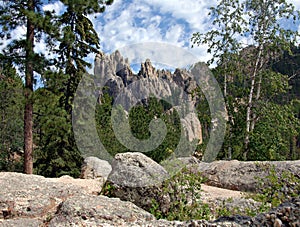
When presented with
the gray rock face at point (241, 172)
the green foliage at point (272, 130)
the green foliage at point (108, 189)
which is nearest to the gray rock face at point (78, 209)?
the green foliage at point (108, 189)

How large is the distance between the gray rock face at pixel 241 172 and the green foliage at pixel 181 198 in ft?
7.26

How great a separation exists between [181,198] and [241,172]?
11.4 ft

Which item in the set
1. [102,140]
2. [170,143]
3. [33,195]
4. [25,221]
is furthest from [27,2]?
[170,143]

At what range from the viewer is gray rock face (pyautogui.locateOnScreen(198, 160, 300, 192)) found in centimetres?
748

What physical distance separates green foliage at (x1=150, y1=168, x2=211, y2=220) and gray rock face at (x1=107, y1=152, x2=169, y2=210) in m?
0.15

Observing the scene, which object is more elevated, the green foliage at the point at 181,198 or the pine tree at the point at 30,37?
the pine tree at the point at 30,37

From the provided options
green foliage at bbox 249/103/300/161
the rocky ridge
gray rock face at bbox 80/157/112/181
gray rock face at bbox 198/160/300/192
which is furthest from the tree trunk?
green foliage at bbox 249/103/300/161

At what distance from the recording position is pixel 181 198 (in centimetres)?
514

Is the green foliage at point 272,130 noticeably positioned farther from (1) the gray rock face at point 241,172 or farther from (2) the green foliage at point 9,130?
(2) the green foliage at point 9,130

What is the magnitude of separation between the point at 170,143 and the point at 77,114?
6235 millimetres

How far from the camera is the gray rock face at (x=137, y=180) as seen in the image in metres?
5.43

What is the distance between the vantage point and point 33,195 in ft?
17.9

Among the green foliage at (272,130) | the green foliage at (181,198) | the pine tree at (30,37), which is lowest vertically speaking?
the green foliage at (181,198)

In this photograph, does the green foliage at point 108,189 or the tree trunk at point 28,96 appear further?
the tree trunk at point 28,96
